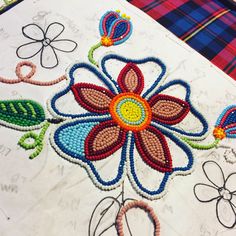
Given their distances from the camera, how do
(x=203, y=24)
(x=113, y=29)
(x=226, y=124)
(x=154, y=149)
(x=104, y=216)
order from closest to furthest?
1. (x=104, y=216)
2. (x=154, y=149)
3. (x=226, y=124)
4. (x=113, y=29)
5. (x=203, y=24)

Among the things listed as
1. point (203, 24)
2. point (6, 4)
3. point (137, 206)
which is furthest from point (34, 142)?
point (203, 24)

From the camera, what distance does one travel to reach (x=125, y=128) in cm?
89

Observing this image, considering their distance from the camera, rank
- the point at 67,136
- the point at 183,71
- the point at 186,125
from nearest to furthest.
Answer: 1. the point at 67,136
2. the point at 186,125
3. the point at 183,71

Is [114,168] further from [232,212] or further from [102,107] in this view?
[232,212]

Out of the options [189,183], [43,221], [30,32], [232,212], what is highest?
[30,32]

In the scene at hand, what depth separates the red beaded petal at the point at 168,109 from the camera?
94 centimetres

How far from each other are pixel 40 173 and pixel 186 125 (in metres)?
0.42

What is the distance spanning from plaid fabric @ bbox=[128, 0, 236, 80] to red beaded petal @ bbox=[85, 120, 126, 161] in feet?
1.51

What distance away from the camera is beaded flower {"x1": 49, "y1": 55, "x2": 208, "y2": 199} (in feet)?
2.73

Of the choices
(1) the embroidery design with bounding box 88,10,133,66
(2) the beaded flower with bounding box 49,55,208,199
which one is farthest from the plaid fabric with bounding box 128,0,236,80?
(2) the beaded flower with bounding box 49,55,208,199

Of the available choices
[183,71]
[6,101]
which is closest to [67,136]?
[6,101]

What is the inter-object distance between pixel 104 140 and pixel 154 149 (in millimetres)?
131

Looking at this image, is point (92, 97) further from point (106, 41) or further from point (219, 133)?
point (219, 133)

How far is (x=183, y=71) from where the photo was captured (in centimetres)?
106
